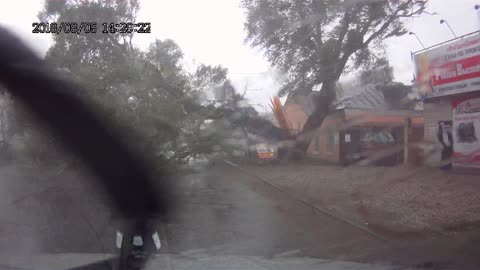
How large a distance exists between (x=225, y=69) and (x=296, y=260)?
46.2ft

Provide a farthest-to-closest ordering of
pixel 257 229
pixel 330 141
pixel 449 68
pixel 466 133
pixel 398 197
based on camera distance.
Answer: pixel 330 141 < pixel 449 68 < pixel 466 133 < pixel 398 197 < pixel 257 229

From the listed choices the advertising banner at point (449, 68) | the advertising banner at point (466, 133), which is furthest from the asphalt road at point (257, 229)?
the advertising banner at point (449, 68)

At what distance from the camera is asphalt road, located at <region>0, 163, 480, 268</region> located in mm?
7742

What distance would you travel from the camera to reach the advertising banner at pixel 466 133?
14305mm

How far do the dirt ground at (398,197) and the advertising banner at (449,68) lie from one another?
2749 mm

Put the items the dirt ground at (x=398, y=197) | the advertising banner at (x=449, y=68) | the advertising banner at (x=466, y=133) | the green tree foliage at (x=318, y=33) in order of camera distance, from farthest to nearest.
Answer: the green tree foliage at (x=318, y=33) < the advertising banner at (x=466, y=133) < the advertising banner at (x=449, y=68) < the dirt ground at (x=398, y=197)

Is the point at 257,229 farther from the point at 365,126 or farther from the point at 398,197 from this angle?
the point at 365,126

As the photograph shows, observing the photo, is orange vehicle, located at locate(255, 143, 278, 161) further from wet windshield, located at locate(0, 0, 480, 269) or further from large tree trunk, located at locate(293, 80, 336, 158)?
wet windshield, located at locate(0, 0, 480, 269)

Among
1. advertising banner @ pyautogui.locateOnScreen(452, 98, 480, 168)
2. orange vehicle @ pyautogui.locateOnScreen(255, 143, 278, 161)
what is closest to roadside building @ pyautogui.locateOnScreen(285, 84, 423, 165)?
orange vehicle @ pyautogui.locateOnScreen(255, 143, 278, 161)

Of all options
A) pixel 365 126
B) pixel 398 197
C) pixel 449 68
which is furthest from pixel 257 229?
pixel 365 126

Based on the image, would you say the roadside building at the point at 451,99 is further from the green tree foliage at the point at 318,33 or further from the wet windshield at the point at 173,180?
the green tree foliage at the point at 318,33

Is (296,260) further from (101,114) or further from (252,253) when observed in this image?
(101,114)

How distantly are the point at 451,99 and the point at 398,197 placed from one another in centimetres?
575

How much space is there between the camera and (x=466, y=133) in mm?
14766
